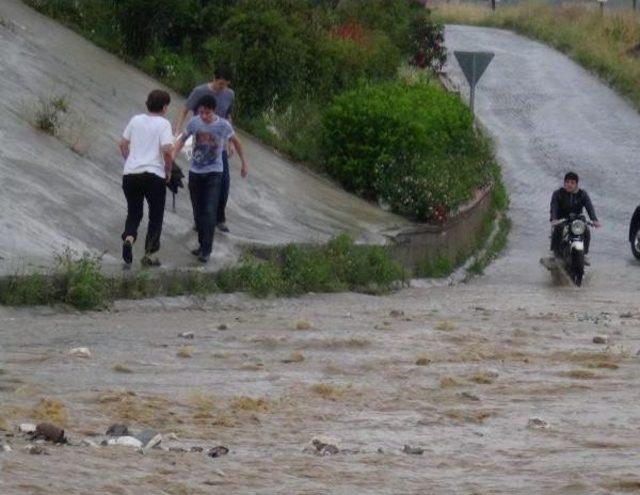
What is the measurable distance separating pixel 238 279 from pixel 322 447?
8.93 meters

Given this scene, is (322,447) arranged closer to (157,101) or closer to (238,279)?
(157,101)

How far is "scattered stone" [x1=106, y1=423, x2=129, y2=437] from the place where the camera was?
8.29 metres

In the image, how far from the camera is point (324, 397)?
10398 mm

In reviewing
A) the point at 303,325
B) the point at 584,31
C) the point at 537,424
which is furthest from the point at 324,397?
the point at 584,31

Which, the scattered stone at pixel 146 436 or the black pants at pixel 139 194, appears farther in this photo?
the black pants at pixel 139 194

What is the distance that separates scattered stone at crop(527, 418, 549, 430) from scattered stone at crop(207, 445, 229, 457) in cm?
194

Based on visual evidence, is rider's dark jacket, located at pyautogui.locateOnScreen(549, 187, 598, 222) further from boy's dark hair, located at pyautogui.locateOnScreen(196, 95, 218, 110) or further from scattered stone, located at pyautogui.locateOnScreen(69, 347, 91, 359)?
scattered stone, located at pyautogui.locateOnScreen(69, 347, 91, 359)

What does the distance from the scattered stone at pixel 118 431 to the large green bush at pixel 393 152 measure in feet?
52.5

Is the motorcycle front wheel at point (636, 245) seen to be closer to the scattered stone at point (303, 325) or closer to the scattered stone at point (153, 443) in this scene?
the scattered stone at point (303, 325)

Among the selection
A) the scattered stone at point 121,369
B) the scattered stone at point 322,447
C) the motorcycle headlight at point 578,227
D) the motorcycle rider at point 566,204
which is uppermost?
the scattered stone at point 322,447

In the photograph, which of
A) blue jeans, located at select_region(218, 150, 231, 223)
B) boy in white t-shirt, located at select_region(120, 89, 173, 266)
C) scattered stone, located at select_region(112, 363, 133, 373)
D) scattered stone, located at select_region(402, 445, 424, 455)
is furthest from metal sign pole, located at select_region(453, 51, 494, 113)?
scattered stone, located at select_region(402, 445, 424, 455)

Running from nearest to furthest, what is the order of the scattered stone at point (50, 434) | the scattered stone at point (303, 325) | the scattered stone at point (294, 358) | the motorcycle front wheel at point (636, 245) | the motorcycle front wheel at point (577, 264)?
the scattered stone at point (50, 434)
the scattered stone at point (294, 358)
the scattered stone at point (303, 325)
the motorcycle front wheel at point (577, 264)
the motorcycle front wheel at point (636, 245)

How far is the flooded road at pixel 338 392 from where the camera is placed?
24.6 ft

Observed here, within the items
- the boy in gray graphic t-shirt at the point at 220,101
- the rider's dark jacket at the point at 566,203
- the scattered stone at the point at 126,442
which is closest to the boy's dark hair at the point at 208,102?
the boy in gray graphic t-shirt at the point at 220,101
